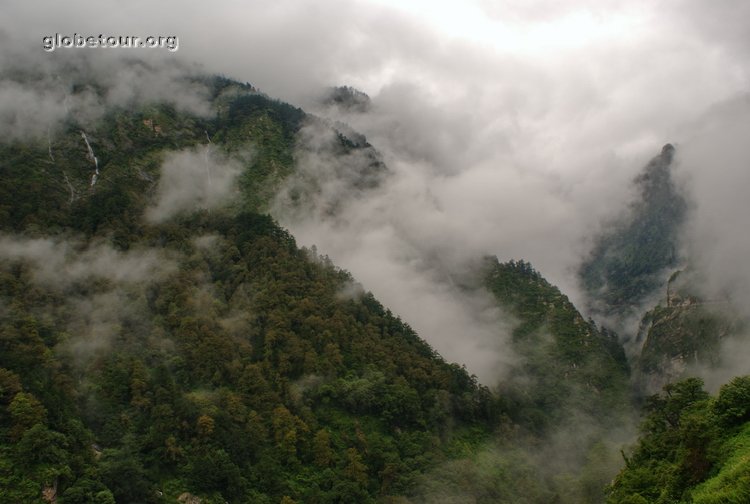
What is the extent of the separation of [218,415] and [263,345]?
77.8ft

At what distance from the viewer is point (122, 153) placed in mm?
138250

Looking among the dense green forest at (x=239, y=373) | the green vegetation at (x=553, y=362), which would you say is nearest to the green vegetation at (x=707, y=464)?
the dense green forest at (x=239, y=373)

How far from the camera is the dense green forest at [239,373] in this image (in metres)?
55.8

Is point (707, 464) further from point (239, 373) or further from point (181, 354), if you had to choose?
point (181, 354)

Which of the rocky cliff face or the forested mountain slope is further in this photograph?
the rocky cliff face

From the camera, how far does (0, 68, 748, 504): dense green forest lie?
5584cm

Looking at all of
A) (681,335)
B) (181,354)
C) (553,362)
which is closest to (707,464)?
(181,354)

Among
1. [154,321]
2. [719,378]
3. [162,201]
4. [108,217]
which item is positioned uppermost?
[162,201]

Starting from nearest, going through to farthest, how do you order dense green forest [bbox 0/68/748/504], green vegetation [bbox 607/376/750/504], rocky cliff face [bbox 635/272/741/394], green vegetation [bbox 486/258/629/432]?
green vegetation [bbox 607/376/750/504], dense green forest [bbox 0/68/748/504], green vegetation [bbox 486/258/629/432], rocky cliff face [bbox 635/272/741/394]

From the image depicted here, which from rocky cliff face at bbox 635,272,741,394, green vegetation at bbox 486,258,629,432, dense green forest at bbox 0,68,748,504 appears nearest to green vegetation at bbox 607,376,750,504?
dense green forest at bbox 0,68,748,504

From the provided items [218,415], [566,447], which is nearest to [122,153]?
[218,415]

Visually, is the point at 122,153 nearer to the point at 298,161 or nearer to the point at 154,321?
the point at 298,161

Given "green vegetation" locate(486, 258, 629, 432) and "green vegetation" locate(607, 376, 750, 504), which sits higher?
"green vegetation" locate(486, 258, 629, 432)

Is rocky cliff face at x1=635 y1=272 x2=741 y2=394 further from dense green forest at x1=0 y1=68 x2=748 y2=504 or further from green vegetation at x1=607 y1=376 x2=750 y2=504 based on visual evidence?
green vegetation at x1=607 y1=376 x2=750 y2=504
